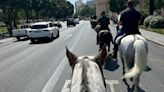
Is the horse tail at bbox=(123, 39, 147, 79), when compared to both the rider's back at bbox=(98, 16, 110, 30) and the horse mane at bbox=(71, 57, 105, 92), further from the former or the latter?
the rider's back at bbox=(98, 16, 110, 30)

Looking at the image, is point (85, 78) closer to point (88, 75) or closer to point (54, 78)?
point (88, 75)

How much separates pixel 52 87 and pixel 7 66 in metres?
6.54

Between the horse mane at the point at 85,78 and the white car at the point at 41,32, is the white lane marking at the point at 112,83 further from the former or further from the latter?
the white car at the point at 41,32

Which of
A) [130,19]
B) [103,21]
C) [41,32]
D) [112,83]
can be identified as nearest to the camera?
[130,19]

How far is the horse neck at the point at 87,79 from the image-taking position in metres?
3.44

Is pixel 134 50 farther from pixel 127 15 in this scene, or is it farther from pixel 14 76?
pixel 14 76

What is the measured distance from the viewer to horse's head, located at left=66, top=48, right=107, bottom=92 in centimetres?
346

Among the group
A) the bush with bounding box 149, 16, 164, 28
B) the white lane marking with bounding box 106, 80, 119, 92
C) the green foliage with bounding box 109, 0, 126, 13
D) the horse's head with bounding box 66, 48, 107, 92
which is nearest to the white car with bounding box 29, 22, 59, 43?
the bush with bounding box 149, 16, 164, 28

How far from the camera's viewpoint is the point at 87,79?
11.6ft

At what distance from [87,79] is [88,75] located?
0.25 feet

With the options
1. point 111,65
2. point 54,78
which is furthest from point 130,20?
point 111,65

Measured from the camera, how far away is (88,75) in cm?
360

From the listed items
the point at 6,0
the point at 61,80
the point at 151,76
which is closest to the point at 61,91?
the point at 61,80

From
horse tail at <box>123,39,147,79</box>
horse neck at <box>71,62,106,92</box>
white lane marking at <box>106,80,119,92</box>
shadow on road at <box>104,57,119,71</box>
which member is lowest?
shadow on road at <box>104,57,119,71</box>
